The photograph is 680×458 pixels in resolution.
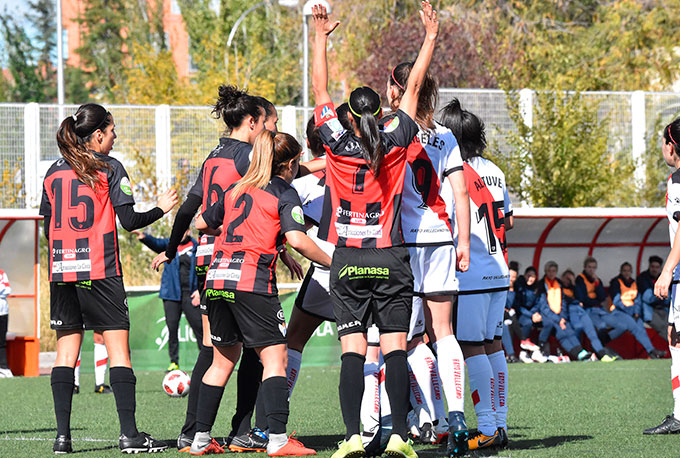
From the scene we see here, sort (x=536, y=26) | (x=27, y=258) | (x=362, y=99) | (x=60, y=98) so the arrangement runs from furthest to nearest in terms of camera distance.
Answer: (x=536, y=26), (x=60, y=98), (x=27, y=258), (x=362, y=99)

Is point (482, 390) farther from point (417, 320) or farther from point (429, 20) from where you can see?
point (429, 20)

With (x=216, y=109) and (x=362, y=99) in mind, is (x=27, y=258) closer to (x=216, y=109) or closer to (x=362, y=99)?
(x=216, y=109)

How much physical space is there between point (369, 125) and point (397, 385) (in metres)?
1.50

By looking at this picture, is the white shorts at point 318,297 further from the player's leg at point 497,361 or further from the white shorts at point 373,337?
the player's leg at point 497,361

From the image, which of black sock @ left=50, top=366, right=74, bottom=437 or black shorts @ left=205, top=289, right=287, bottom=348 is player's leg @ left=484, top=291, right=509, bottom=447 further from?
black sock @ left=50, top=366, right=74, bottom=437

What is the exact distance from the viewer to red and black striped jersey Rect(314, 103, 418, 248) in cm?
613

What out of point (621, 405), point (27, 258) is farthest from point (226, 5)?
point (621, 405)

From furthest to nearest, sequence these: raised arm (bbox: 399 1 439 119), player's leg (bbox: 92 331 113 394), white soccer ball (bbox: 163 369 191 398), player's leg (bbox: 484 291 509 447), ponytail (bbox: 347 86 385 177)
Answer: player's leg (bbox: 92 331 113 394)
white soccer ball (bbox: 163 369 191 398)
player's leg (bbox: 484 291 509 447)
raised arm (bbox: 399 1 439 119)
ponytail (bbox: 347 86 385 177)

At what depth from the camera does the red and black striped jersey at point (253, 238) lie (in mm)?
6543

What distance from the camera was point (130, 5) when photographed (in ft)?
169

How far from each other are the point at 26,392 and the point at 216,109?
6635 millimetres

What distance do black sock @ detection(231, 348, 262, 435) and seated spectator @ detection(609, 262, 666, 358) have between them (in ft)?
38.2

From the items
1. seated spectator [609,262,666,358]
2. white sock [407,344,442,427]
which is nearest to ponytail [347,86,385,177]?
white sock [407,344,442,427]

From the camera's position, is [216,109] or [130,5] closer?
[216,109]
